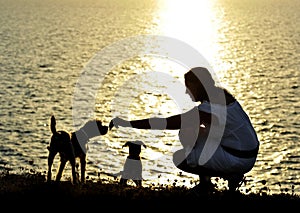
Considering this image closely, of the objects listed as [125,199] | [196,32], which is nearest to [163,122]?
[125,199]

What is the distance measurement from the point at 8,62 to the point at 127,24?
1804 inches

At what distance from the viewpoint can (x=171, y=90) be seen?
4862 cm

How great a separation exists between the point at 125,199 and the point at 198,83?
250 centimetres

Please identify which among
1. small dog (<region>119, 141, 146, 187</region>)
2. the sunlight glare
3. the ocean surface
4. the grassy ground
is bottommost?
the grassy ground

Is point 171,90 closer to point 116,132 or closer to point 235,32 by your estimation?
point 116,132

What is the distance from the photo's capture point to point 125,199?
10539 millimetres

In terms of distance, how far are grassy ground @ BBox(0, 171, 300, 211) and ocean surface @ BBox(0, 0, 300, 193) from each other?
5.74 ft

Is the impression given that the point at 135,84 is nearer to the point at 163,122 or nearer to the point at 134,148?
the point at 134,148

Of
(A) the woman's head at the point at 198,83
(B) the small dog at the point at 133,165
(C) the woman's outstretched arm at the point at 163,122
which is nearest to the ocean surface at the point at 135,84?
(B) the small dog at the point at 133,165

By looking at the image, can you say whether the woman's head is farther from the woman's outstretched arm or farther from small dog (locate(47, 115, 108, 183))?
small dog (locate(47, 115, 108, 183))

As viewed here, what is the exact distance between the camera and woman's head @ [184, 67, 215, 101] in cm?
993

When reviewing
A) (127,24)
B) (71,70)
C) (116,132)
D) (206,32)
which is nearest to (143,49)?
(71,70)

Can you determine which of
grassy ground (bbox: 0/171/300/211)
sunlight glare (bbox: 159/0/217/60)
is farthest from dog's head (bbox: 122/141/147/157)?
sunlight glare (bbox: 159/0/217/60)

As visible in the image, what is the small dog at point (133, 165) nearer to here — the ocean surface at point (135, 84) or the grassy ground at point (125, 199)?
the ocean surface at point (135, 84)
